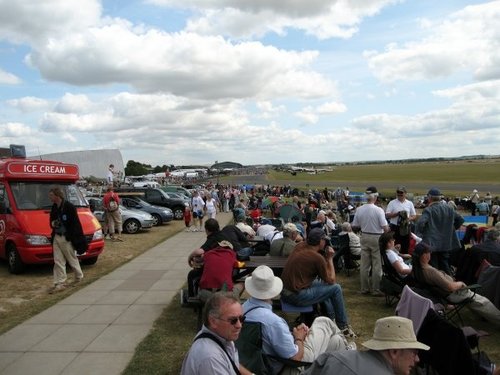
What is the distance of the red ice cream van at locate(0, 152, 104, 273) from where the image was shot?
10188 millimetres

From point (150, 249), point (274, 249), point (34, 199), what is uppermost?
point (34, 199)

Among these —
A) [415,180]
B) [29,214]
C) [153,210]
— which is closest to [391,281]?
[29,214]

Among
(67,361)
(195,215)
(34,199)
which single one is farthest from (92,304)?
(195,215)

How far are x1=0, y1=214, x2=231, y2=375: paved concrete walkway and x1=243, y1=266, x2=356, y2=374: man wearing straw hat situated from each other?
1.95 meters

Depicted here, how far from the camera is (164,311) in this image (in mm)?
7453

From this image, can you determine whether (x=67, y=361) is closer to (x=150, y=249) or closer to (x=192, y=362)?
(x=192, y=362)

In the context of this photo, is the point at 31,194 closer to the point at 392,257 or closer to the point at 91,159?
the point at 392,257

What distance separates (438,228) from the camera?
26.6ft

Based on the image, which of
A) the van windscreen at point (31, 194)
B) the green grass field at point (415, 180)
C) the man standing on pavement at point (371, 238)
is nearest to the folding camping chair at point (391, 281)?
the man standing on pavement at point (371, 238)

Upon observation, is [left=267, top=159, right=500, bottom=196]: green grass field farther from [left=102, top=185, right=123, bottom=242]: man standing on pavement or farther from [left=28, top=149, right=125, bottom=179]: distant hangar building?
[left=102, top=185, right=123, bottom=242]: man standing on pavement

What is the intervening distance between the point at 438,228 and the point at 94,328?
5.92 meters

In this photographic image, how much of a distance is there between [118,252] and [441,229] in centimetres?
931

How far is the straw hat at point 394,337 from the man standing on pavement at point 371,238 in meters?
5.27

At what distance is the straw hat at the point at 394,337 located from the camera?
2771 millimetres
